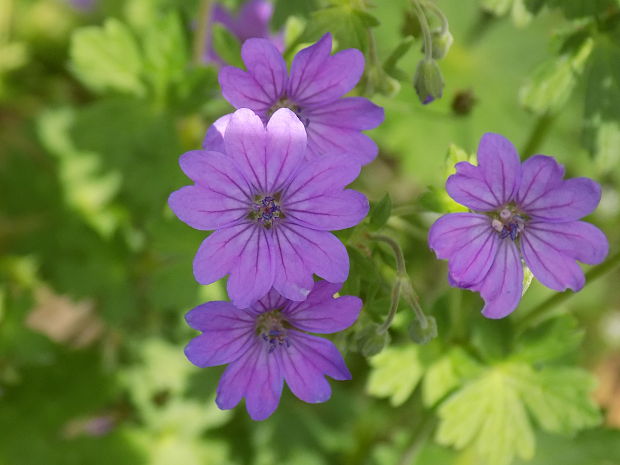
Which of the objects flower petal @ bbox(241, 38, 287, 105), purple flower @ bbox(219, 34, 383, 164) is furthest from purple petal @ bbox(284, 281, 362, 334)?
flower petal @ bbox(241, 38, 287, 105)

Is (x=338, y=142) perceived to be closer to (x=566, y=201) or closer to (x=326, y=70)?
(x=326, y=70)

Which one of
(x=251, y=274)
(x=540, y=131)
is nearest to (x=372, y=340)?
(x=251, y=274)

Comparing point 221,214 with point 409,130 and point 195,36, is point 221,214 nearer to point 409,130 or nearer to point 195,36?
point 195,36

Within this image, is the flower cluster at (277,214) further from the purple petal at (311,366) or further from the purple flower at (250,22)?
the purple flower at (250,22)

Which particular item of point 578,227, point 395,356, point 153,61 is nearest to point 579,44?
point 578,227

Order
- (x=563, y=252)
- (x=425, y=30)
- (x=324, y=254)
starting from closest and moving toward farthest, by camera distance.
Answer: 1. (x=324, y=254)
2. (x=563, y=252)
3. (x=425, y=30)

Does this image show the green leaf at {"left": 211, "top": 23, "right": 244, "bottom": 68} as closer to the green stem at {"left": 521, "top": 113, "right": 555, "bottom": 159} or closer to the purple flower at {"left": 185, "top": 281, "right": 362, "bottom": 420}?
the purple flower at {"left": 185, "top": 281, "right": 362, "bottom": 420}
